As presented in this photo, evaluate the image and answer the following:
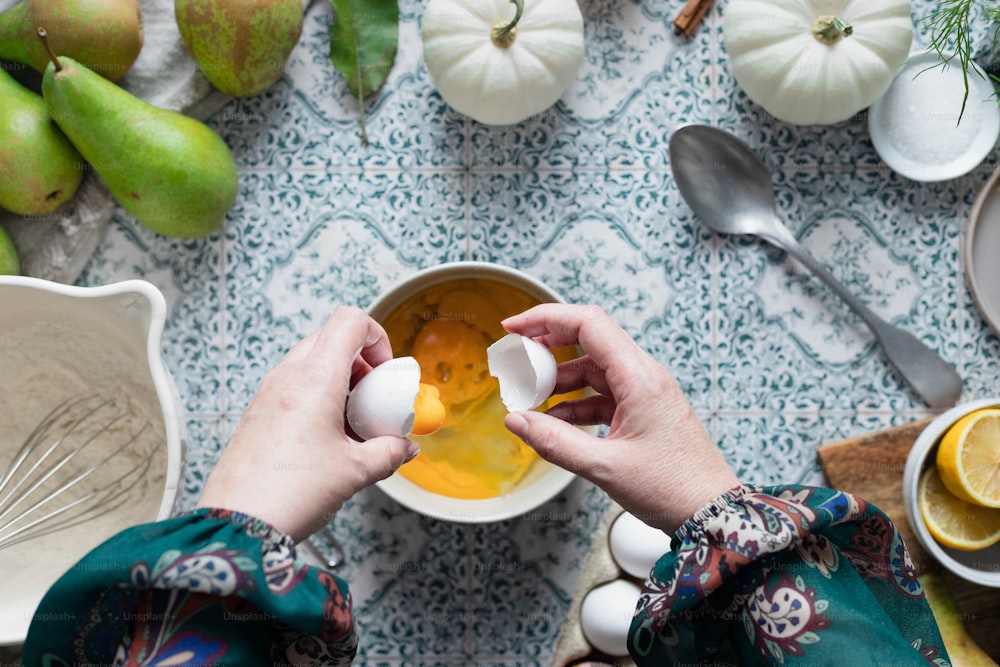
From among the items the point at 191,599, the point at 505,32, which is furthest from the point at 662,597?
the point at 505,32

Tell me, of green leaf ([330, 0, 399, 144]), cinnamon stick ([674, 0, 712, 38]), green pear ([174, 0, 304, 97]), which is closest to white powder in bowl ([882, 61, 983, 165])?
cinnamon stick ([674, 0, 712, 38])

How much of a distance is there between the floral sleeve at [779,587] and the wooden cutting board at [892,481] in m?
0.27

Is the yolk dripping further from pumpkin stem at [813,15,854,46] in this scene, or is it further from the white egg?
pumpkin stem at [813,15,854,46]

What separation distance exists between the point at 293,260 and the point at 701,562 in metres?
0.57

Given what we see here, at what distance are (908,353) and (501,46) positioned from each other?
0.58m

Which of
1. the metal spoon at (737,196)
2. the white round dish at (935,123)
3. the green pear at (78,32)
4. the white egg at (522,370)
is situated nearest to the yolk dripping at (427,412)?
the white egg at (522,370)

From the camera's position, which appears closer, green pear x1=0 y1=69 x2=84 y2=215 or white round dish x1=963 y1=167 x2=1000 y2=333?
green pear x1=0 y1=69 x2=84 y2=215

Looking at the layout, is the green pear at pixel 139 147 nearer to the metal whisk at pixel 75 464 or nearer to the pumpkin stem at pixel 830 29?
the metal whisk at pixel 75 464

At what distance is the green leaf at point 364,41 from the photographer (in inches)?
34.8

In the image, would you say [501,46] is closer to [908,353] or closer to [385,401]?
[385,401]

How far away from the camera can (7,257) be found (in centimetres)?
83

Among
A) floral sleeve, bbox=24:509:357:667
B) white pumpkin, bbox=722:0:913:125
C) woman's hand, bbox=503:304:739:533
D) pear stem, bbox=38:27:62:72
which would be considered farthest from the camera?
white pumpkin, bbox=722:0:913:125

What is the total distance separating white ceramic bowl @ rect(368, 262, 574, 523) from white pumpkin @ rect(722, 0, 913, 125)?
13.7 inches

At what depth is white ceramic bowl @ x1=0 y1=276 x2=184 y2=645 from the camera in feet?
2.38
